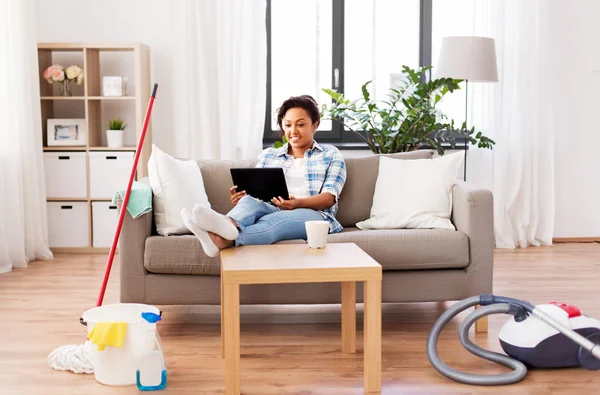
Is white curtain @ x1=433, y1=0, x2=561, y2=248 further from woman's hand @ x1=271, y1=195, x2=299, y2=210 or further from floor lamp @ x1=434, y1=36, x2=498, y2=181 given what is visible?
Answer: woman's hand @ x1=271, y1=195, x2=299, y2=210

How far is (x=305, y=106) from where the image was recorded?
351 centimetres

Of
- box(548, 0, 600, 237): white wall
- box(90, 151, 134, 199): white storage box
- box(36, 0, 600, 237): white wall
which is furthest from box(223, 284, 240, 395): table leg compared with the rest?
box(548, 0, 600, 237): white wall

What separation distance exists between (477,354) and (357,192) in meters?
1.19

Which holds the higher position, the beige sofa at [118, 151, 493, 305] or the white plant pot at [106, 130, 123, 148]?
the white plant pot at [106, 130, 123, 148]

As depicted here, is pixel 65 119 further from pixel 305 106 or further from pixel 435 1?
pixel 435 1

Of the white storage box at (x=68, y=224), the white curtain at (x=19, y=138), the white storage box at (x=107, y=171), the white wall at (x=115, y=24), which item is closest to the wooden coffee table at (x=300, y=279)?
the white curtain at (x=19, y=138)

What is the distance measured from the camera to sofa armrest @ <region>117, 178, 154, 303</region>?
124 inches

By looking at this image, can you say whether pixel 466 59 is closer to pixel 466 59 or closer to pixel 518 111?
pixel 466 59

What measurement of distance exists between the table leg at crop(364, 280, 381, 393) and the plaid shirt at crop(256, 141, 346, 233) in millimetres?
1019

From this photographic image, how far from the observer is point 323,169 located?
3.51m

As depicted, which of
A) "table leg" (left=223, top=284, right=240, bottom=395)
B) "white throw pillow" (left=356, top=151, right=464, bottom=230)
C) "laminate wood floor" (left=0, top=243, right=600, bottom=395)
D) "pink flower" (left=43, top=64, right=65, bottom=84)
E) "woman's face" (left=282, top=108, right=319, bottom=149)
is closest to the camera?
"table leg" (left=223, top=284, right=240, bottom=395)

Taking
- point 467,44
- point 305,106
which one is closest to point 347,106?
point 467,44

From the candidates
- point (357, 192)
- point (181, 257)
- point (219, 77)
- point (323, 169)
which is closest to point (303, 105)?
point (323, 169)

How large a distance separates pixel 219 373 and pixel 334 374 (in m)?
0.40
